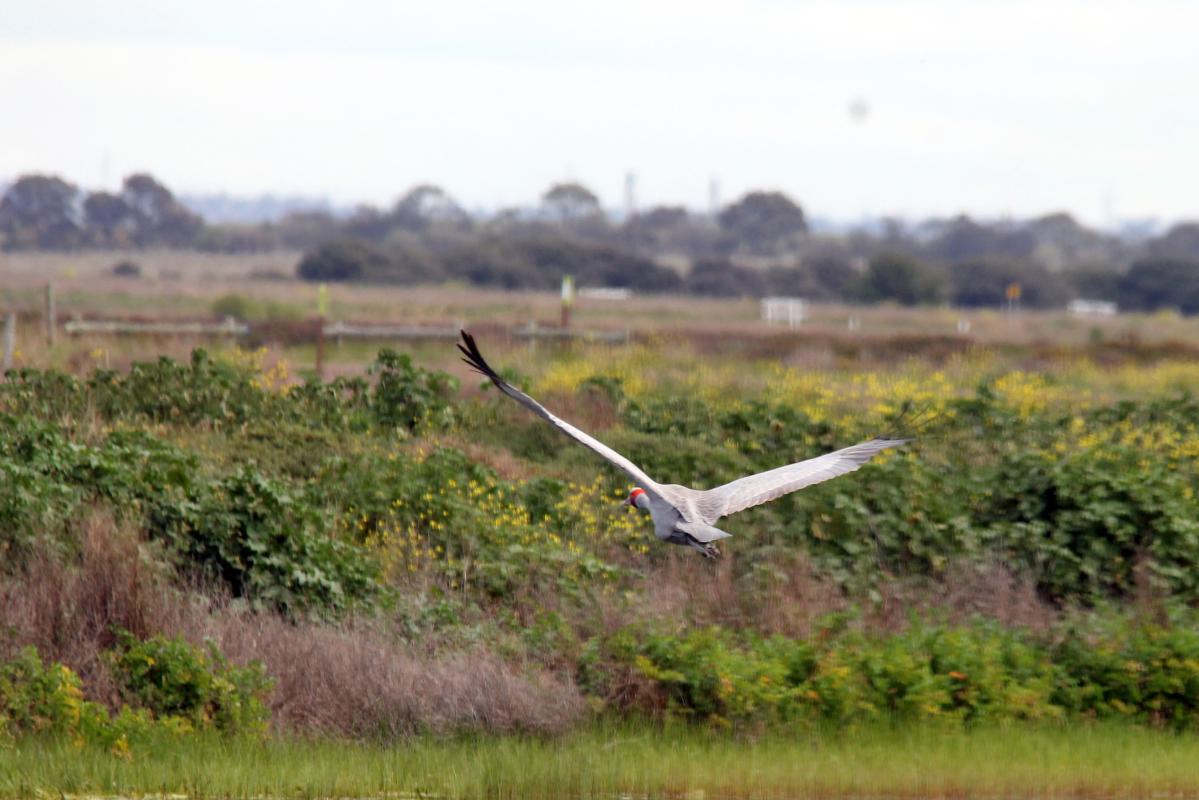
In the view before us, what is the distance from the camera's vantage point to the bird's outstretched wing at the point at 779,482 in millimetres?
10289

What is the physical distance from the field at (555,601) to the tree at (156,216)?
10543 cm

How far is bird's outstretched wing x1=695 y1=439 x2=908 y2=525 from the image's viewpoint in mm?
10289

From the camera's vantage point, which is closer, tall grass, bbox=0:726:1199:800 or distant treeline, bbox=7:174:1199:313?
tall grass, bbox=0:726:1199:800

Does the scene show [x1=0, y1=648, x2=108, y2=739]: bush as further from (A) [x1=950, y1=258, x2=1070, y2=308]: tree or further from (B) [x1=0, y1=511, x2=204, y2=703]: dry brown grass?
(A) [x1=950, y1=258, x2=1070, y2=308]: tree


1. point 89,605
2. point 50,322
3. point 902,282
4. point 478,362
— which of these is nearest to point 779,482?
point 478,362

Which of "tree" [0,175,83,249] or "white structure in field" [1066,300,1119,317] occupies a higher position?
"tree" [0,175,83,249]

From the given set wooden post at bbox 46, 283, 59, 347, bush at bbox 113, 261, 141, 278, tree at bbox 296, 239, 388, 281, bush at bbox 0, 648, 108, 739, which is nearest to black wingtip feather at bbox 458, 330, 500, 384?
bush at bbox 0, 648, 108, 739

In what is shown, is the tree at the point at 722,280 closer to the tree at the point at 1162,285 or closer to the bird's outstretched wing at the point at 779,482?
the tree at the point at 1162,285

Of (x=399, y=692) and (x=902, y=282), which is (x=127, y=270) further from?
(x=399, y=692)

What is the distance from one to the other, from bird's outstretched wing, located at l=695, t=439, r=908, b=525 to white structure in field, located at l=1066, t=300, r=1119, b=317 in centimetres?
6860

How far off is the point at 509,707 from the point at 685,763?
1.29 meters

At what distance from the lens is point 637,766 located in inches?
374

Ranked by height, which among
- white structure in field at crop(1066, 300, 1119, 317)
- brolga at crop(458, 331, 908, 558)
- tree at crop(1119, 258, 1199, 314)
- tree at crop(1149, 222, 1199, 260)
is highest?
tree at crop(1149, 222, 1199, 260)

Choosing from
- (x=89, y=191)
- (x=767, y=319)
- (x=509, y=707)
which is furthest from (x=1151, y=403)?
(x=89, y=191)
